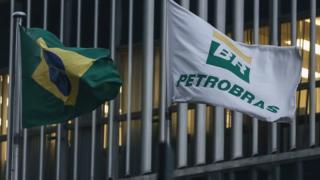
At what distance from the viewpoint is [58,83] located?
21766 mm

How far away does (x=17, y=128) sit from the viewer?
22.5m

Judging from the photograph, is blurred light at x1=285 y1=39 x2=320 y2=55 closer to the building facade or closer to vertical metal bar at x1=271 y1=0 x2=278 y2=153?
the building facade

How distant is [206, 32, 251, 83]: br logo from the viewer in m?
20.5

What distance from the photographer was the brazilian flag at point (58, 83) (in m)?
21.7

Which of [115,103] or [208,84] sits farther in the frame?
[115,103]

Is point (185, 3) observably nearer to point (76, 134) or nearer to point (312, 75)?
point (312, 75)

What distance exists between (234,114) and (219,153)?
0.98 meters

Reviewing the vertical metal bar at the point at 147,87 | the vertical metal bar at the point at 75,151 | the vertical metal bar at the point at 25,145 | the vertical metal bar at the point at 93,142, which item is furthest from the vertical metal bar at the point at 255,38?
the vertical metal bar at the point at 25,145

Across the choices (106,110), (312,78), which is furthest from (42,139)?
(312,78)

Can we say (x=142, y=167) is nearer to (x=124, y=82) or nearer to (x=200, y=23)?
(x=124, y=82)

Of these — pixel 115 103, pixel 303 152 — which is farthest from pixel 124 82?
pixel 303 152

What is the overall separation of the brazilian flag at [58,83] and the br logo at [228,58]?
85.8 inches

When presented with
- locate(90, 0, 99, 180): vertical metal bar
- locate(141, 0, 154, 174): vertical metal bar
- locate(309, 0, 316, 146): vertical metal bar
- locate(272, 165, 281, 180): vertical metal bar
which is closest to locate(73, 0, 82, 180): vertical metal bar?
locate(90, 0, 99, 180): vertical metal bar

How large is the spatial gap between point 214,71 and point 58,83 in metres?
3.05
